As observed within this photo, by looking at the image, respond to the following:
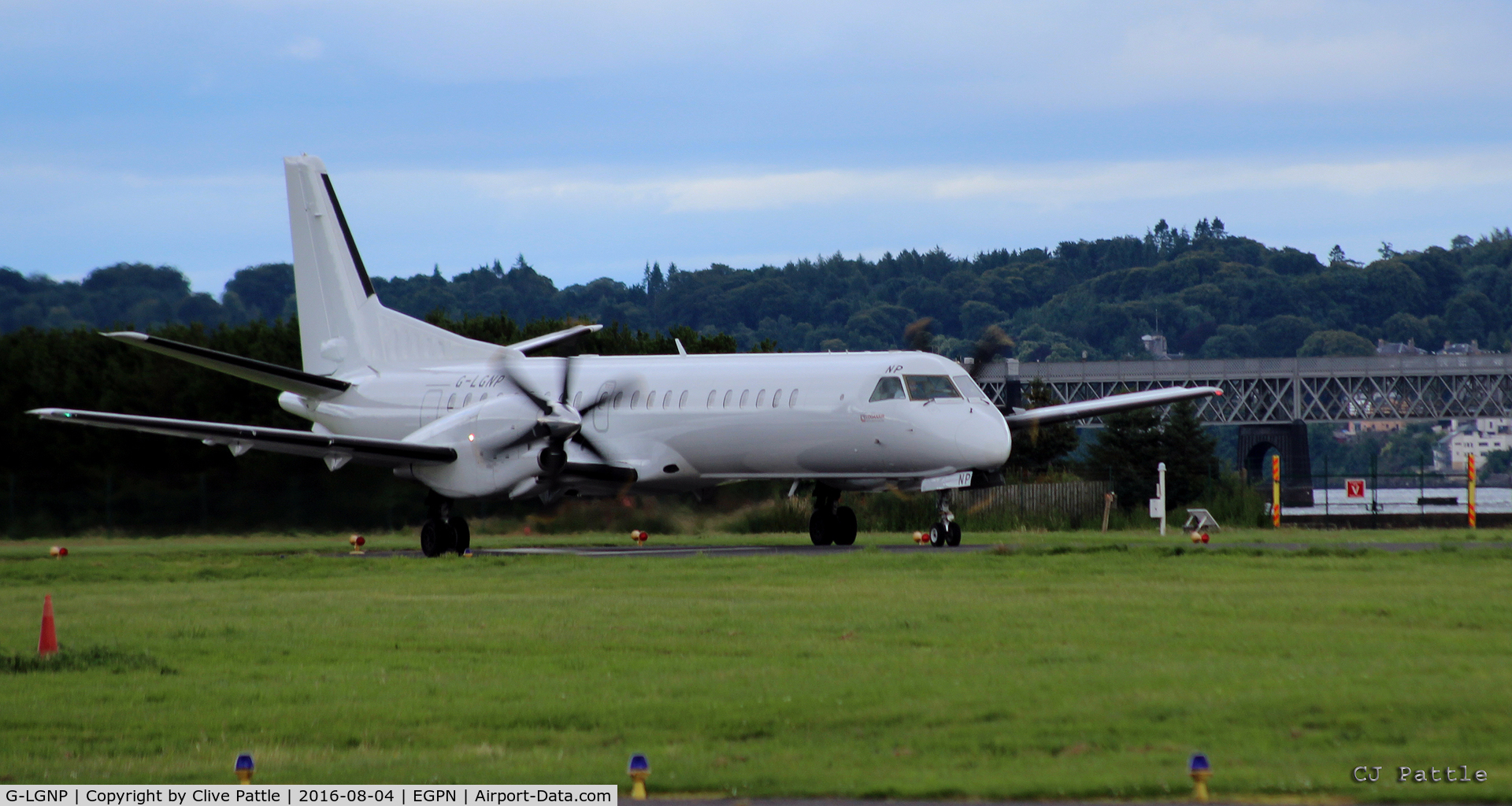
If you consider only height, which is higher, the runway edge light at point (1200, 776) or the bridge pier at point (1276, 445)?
the bridge pier at point (1276, 445)

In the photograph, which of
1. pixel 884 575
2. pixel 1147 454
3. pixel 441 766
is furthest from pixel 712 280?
pixel 441 766

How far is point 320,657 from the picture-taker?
14.4m

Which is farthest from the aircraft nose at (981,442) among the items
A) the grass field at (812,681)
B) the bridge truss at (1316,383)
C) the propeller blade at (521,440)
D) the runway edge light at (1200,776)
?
the bridge truss at (1316,383)

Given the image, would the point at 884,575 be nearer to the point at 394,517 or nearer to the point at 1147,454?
the point at 394,517

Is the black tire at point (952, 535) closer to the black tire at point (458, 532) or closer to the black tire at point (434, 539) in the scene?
the black tire at point (458, 532)

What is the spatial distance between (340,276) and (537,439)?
10082 mm

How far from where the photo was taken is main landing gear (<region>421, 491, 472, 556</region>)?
2844cm

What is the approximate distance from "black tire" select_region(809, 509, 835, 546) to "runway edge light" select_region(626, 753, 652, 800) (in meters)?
20.9

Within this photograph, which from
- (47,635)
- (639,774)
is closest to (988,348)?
(47,635)

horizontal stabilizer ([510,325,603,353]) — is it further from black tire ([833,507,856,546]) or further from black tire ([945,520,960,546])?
black tire ([945,520,960,546])

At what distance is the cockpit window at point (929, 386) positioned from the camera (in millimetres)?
27266

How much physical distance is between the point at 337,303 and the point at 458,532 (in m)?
8.77

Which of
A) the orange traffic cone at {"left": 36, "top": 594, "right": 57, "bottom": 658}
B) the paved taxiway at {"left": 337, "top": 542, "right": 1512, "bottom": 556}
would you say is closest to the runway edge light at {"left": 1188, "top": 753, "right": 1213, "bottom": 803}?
the orange traffic cone at {"left": 36, "top": 594, "right": 57, "bottom": 658}

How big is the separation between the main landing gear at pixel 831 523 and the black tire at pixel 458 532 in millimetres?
6192
